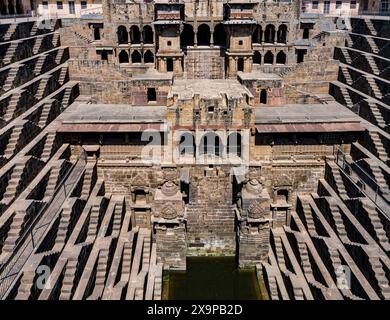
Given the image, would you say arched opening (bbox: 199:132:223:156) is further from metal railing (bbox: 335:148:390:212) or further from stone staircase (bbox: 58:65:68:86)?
stone staircase (bbox: 58:65:68:86)

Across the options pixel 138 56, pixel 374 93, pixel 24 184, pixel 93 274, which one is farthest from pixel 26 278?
pixel 138 56

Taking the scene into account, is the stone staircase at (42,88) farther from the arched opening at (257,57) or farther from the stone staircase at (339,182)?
the arched opening at (257,57)

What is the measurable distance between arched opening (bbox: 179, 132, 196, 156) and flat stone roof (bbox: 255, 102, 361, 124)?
189 inches

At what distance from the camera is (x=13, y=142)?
23391 mm

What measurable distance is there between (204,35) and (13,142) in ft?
86.9

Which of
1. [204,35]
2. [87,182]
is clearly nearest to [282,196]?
[87,182]

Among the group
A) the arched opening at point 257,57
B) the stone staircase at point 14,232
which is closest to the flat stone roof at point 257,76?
the arched opening at point 257,57

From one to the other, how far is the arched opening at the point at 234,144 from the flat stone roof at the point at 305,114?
1.82 m

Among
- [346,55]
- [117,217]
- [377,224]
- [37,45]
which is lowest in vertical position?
[117,217]

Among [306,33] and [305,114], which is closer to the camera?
[305,114]

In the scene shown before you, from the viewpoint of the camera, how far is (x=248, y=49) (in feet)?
124

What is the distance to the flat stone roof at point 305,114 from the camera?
27984mm

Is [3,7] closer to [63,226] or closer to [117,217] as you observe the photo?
[117,217]

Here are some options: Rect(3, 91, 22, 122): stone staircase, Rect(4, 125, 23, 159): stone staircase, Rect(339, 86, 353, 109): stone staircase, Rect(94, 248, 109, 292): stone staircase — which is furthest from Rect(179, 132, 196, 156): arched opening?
Rect(339, 86, 353, 109): stone staircase
